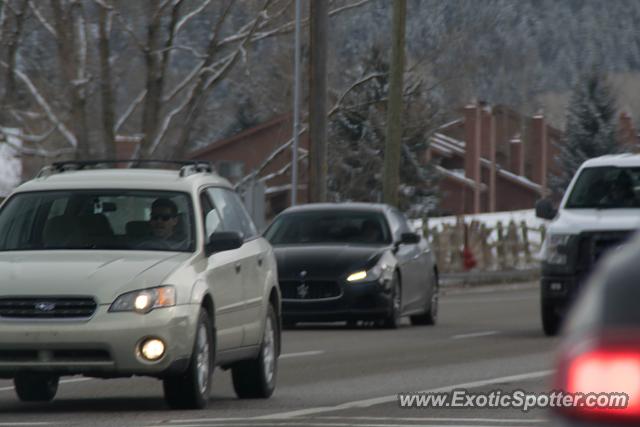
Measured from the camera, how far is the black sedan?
69.3 ft

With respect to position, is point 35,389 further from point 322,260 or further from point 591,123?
point 591,123

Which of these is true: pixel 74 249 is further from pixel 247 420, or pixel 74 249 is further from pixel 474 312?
pixel 474 312

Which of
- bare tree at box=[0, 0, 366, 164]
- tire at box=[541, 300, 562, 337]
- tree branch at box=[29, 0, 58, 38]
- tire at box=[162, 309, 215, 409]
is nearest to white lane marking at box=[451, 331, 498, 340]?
tire at box=[541, 300, 562, 337]

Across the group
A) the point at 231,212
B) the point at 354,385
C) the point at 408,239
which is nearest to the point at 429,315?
the point at 408,239

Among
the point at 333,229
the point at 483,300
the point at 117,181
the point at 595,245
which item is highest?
the point at 117,181

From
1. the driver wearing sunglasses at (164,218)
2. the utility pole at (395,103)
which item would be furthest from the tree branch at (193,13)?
the driver wearing sunglasses at (164,218)

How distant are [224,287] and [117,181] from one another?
104cm

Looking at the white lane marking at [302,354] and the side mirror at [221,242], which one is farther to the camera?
the white lane marking at [302,354]

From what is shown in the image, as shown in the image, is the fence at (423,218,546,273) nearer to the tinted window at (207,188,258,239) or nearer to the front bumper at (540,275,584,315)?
the front bumper at (540,275,584,315)

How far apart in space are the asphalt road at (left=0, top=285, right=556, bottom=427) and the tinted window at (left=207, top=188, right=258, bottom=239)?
1.13 m

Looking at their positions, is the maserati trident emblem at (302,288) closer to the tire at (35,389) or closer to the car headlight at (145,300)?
the tire at (35,389)

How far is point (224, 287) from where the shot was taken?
11680 mm

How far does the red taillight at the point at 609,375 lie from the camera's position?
3.05m

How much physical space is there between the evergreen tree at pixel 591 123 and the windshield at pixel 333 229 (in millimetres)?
78869
